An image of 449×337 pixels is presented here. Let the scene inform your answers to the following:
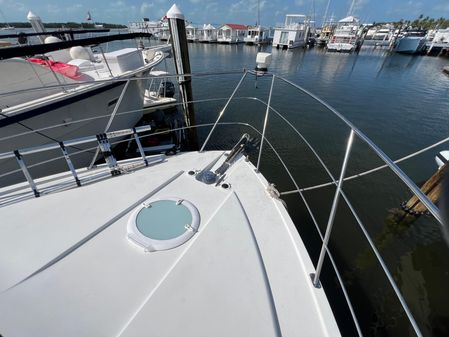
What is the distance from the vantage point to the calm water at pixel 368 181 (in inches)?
124

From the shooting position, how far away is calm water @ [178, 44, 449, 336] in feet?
10.4

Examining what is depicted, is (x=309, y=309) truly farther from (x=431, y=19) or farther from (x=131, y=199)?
(x=431, y=19)

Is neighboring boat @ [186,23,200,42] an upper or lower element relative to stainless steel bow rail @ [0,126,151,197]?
lower

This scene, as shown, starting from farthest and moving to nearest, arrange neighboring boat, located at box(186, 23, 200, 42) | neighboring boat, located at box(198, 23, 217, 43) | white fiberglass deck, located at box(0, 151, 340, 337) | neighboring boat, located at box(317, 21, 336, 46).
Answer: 1. neighboring boat, located at box(186, 23, 200, 42)
2. neighboring boat, located at box(198, 23, 217, 43)
3. neighboring boat, located at box(317, 21, 336, 46)
4. white fiberglass deck, located at box(0, 151, 340, 337)

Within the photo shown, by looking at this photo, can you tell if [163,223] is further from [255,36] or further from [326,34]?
A: [326,34]

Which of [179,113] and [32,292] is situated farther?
[179,113]

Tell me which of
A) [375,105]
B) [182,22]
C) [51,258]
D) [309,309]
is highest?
[182,22]

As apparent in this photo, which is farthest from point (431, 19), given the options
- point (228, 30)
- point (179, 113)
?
point (179, 113)

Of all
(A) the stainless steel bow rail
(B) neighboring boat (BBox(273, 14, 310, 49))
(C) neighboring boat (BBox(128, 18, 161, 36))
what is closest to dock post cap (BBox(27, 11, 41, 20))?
(C) neighboring boat (BBox(128, 18, 161, 36))

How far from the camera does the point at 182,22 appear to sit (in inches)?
193

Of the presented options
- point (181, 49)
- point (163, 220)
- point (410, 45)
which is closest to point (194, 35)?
point (410, 45)

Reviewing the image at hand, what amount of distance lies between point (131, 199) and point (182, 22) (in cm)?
466

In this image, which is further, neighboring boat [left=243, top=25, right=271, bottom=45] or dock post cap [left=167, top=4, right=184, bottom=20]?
neighboring boat [left=243, top=25, right=271, bottom=45]

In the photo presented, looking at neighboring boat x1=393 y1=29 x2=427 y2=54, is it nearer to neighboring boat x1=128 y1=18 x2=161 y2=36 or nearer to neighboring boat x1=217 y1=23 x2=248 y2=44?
neighboring boat x1=217 y1=23 x2=248 y2=44
